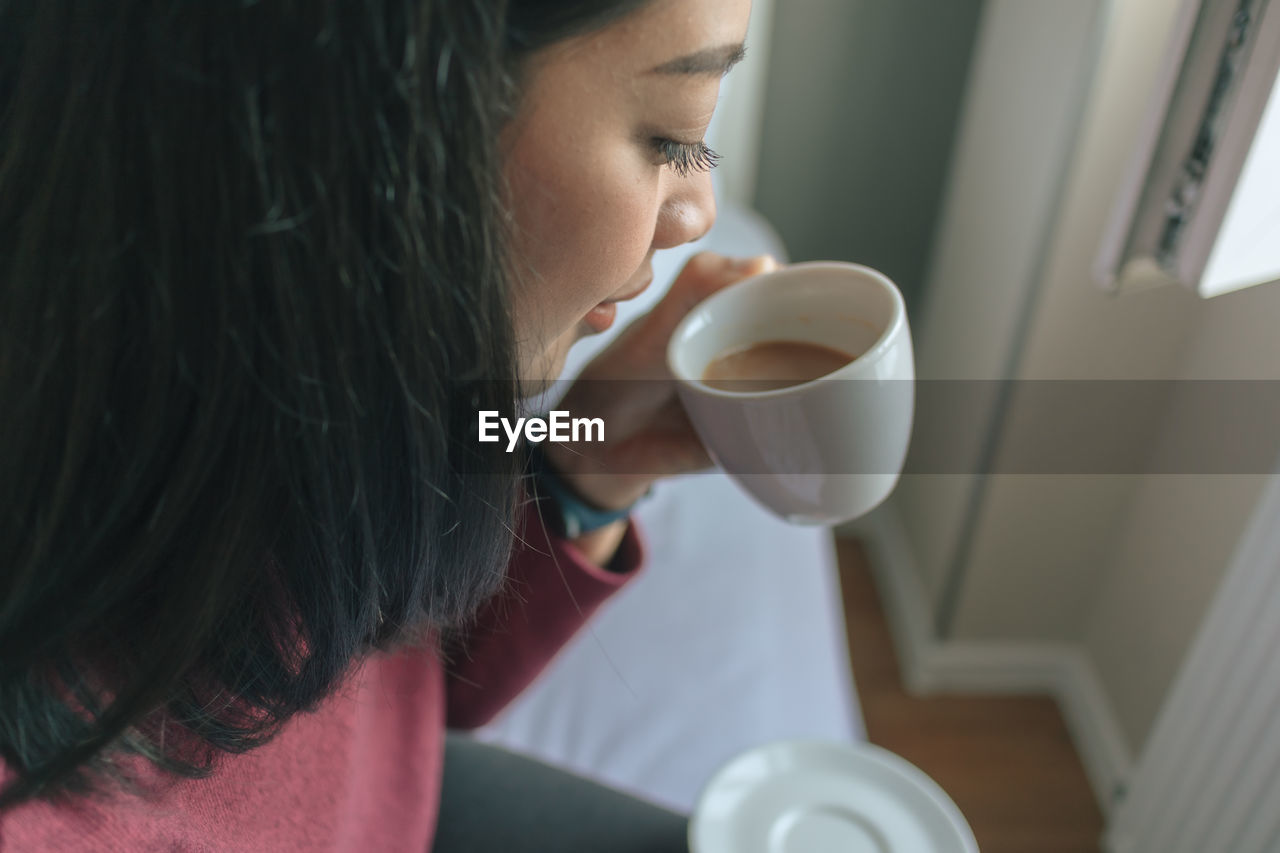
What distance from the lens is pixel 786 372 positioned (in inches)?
22.0

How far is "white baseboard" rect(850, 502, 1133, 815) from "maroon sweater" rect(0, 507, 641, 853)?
76 centimetres

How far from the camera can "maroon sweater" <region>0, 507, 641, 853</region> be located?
38 cm

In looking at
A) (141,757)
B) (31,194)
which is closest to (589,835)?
(141,757)

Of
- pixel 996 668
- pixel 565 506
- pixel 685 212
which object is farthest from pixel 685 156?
pixel 996 668

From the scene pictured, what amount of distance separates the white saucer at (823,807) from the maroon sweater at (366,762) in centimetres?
17

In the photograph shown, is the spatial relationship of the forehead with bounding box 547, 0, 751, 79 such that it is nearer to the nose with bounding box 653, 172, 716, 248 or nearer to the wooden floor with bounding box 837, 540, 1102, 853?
the nose with bounding box 653, 172, 716, 248

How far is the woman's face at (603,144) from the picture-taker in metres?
0.32

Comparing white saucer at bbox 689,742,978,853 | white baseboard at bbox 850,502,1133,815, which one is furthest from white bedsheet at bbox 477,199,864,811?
white baseboard at bbox 850,502,1133,815

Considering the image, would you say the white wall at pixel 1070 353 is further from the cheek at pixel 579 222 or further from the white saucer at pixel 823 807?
the cheek at pixel 579 222

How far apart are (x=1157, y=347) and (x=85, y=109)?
1.08m

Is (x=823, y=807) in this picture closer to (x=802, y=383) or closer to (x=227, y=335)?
(x=802, y=383)

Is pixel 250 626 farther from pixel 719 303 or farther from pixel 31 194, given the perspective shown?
pixel 719 303

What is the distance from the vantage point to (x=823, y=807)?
0.51m

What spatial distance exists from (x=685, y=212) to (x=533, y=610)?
1.11 feet
